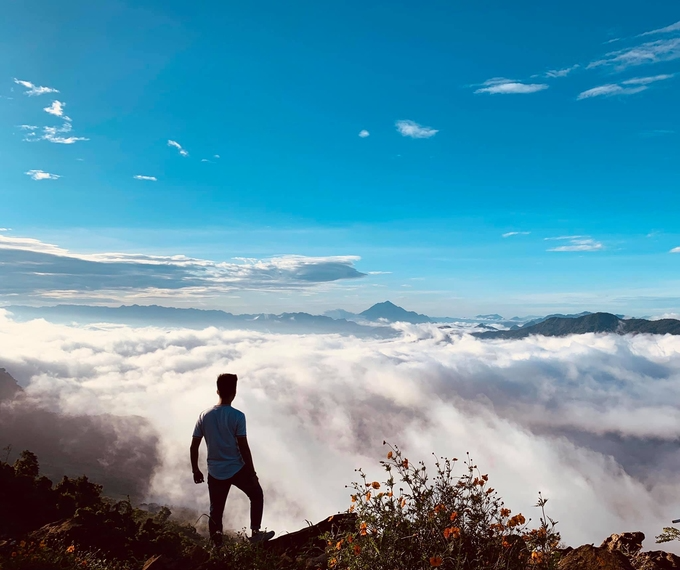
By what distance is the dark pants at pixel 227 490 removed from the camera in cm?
671

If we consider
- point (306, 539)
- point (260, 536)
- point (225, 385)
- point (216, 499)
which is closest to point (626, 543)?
point (306, 539)

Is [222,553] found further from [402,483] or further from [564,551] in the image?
[564,551]

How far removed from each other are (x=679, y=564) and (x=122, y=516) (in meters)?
8.17

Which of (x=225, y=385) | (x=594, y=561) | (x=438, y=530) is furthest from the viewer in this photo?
(x=225, y=385)

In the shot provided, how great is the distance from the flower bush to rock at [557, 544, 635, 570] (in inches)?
28.2

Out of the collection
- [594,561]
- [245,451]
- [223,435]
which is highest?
[223,435]

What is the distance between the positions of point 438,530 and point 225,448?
3555mm

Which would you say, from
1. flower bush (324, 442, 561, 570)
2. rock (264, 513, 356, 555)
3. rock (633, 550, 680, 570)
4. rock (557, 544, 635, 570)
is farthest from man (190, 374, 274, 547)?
rock (633, 550, 680, 570)

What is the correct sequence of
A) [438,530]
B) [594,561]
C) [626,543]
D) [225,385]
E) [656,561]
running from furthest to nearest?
[225,385] < [626,543] < [656,561] < [594,561] < [438,530]

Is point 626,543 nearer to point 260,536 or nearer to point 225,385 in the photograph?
point 260,536

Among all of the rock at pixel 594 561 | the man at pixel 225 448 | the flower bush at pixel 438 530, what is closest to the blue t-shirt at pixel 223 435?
the man at pixel 225 448

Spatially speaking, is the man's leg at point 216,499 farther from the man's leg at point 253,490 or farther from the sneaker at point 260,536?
the sneaker at point 260,536

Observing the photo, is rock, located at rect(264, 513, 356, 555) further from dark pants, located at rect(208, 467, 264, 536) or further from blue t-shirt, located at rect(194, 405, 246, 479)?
blue t-shirt, located at rect(194, 405, 246, 479)

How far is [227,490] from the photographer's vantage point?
22.4 ft
